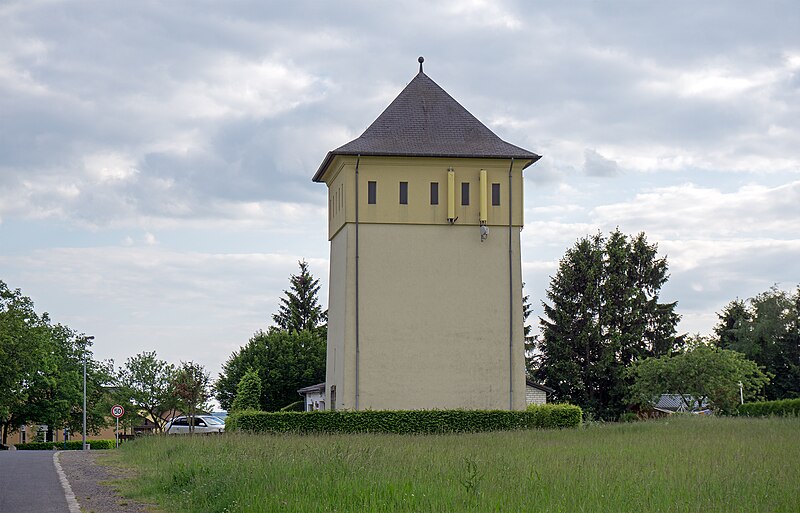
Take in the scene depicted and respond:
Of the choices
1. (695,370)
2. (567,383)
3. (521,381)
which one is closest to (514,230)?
(521,381)

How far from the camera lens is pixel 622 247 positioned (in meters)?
71.7

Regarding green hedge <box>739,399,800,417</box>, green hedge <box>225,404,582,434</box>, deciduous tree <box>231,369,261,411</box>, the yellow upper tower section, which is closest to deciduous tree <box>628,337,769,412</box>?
green hedge <box>739,399,800,417</box>

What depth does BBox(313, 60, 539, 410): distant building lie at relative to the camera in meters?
40.8

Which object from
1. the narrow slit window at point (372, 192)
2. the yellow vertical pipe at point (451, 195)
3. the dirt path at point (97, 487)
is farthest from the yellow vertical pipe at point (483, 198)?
the dirt path at point (97, 487)

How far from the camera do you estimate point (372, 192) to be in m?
41.8

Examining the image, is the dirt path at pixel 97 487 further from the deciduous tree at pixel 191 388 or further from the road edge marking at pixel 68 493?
the deciduous tree at pixel 191 388

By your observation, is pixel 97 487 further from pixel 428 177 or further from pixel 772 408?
pixel 772 408

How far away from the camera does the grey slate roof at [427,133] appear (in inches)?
1651

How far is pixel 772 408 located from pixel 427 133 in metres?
20.5

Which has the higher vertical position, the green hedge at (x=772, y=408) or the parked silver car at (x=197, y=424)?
the green hedge at (x=772, y=408)

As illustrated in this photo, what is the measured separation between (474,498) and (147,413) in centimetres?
6038

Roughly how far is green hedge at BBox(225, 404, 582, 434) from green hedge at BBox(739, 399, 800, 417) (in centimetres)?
1138

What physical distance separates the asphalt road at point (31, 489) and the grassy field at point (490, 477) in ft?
4.72

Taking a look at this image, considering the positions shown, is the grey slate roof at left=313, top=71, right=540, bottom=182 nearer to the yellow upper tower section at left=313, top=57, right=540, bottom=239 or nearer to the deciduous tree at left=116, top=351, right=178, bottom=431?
the yellow upper tower section at left=313, top=57, right=540, bottom=239
